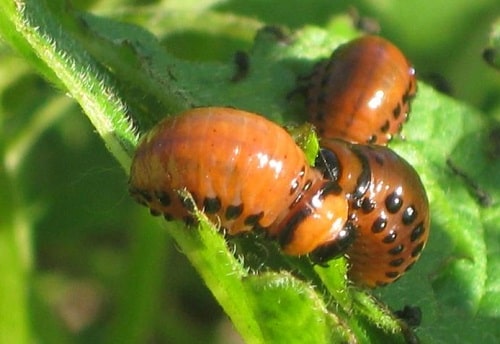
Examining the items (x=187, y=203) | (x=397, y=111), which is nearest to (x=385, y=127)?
(x=397, y=111)

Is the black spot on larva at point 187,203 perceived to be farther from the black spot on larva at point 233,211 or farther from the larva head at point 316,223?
the larva head at point 316,223

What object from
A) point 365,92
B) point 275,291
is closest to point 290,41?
point 365,92

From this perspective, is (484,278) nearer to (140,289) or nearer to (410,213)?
(410,213)

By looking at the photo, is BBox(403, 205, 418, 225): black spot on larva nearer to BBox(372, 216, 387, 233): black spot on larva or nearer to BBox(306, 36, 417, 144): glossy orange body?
BBox(372, 216, 387, 233): black spot on larva

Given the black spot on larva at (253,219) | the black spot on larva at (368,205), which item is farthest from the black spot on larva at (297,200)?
the black spot on larva at (368,205)

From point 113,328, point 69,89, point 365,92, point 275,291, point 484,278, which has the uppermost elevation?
point 69,89

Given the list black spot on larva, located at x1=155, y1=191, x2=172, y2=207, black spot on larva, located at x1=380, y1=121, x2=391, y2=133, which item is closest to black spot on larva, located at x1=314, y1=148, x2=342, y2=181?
black spot on larva, located at x1=155, y1=191, x2=172, y2=207
